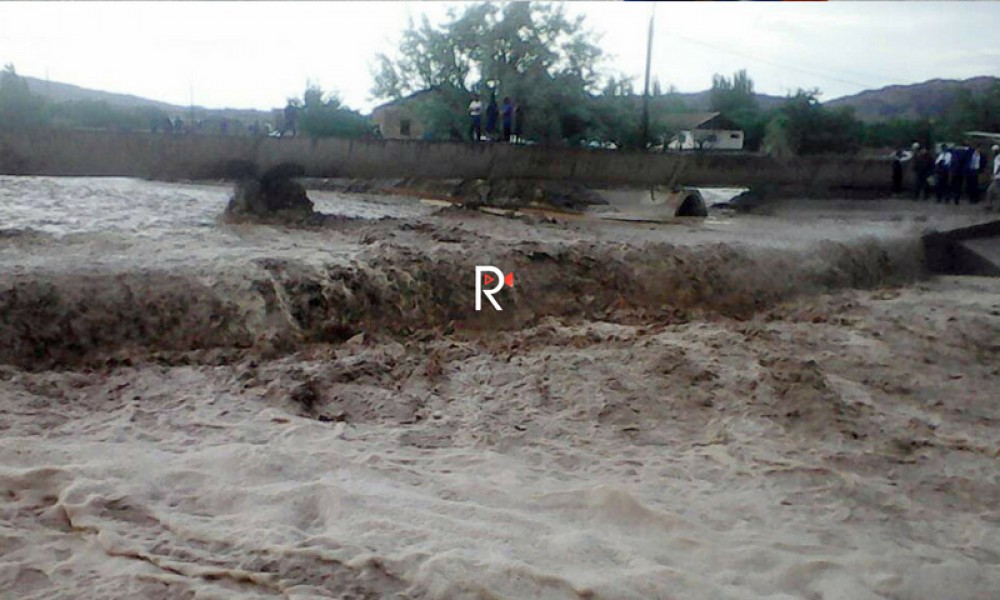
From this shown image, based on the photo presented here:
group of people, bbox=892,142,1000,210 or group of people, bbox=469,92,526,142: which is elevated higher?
group of people, bbox=469,92,526,142

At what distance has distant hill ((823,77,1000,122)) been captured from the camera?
19.0 metres

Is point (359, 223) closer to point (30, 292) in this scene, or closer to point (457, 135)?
point (30, 292)

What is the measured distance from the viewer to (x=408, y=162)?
50.1ft

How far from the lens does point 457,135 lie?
27703 millimetres

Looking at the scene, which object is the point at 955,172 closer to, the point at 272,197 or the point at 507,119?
the point at 507,119

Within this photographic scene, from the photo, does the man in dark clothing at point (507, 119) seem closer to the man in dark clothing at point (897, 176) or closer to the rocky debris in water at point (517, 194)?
the rocky debris in water at point (517, 194)

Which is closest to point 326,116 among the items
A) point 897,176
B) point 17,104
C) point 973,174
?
point 17,104

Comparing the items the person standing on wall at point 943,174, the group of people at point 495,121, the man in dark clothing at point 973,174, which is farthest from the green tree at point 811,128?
the group of people at point 495,121

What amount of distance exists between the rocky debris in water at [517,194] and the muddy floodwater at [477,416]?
5919mm

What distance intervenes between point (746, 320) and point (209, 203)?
32.4ft

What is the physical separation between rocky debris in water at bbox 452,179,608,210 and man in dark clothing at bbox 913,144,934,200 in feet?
23.3

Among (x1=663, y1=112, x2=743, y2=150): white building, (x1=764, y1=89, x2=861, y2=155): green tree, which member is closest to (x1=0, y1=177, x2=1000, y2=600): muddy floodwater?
(x1=764, y1=89, x2=861, y2=155): green tree

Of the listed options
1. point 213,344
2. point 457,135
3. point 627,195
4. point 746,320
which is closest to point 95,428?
point 213,344

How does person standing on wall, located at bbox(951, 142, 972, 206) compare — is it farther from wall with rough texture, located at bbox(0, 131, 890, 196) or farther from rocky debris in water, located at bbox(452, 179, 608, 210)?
rocky debris in water, located at bbox(452, 179, 608, 210)
